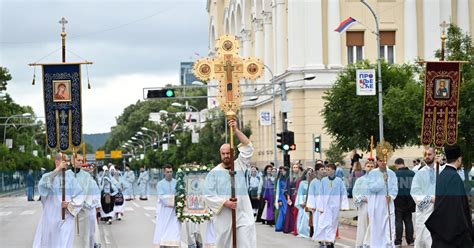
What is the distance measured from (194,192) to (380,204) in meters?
3.59

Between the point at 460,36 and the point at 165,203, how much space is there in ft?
41.2

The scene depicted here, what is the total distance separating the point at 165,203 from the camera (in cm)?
2075

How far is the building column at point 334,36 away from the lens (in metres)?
61.2

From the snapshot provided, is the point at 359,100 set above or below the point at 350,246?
above

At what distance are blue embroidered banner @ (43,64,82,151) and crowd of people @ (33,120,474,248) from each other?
60 centimetres

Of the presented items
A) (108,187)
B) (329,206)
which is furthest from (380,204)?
(108,187)

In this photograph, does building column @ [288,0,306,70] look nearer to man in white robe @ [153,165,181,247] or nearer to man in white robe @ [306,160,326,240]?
man in white robe @ [306,160,326,240]

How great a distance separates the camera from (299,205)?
25516 millimetres

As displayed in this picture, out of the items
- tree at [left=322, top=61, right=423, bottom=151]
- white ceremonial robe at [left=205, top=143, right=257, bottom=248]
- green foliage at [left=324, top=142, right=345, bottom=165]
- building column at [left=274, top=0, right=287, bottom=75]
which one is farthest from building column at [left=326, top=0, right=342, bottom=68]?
white ceremonial robe at [left=205, top=143, right=257, bottom=248]

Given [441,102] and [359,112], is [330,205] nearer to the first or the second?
[441,102]

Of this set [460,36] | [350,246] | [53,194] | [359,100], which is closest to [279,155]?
[359,100]

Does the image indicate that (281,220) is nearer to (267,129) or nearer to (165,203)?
(165,203)

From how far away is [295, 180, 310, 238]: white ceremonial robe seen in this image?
2542 cm

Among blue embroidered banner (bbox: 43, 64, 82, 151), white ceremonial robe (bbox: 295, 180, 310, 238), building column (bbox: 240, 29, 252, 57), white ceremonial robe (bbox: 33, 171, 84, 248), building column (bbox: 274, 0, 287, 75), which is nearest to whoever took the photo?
white ceremonial robe (bbox: 33, 171, 84, 248)
